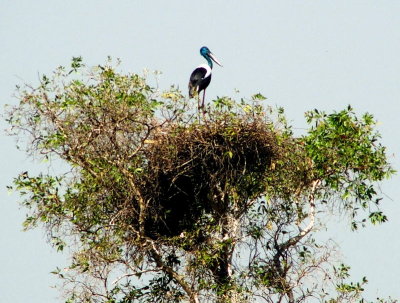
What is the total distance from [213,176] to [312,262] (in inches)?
87.3

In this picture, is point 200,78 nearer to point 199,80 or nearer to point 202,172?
point 199,80

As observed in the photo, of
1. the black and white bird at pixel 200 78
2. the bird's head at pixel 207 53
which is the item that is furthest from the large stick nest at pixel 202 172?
the bird's head at pixel 207 53

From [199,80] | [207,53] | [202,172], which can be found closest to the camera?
[202,172]

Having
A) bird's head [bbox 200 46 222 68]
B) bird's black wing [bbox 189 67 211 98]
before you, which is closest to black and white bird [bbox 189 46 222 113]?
bird's black wing [bbox 189 67 211 98]

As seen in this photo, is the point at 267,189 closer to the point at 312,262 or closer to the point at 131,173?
the point at 312,262

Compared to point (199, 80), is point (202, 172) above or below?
below

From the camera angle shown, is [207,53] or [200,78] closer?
[200,78]

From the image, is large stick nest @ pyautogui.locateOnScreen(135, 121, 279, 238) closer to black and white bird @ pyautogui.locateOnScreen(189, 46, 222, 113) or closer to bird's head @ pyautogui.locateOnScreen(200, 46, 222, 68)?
black and white bird @ pyautogui.locateOnScreen(189, 46, 222, 113)

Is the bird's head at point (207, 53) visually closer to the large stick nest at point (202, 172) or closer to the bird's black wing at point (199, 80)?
the bird's black wing at point (199, 80)

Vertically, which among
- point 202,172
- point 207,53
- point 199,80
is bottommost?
point 202,172

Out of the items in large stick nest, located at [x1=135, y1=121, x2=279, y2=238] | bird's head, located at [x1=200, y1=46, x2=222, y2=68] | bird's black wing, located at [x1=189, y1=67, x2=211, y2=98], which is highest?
bird's head, located at [x1=200, y1=46, x2=222, y2=68]

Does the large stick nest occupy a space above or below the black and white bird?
below

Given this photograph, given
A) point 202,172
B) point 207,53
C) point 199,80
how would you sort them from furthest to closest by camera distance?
point 207,53, point 199,80, point 202,172

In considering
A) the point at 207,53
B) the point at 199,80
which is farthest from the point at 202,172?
the point at 207,53
